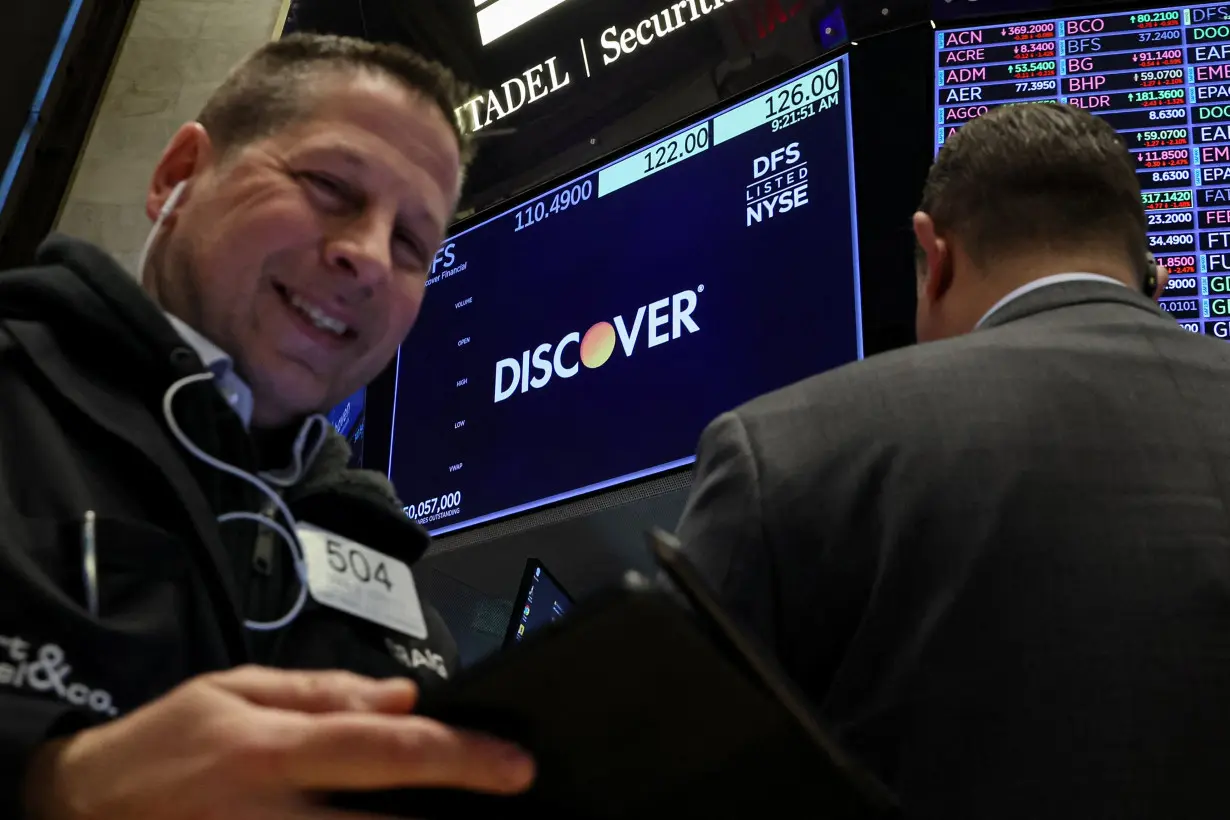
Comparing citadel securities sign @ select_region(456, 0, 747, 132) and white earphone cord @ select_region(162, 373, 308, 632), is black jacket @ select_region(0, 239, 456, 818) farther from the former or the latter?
citadel securities sign @ select_region(456, 0, 747, 132)

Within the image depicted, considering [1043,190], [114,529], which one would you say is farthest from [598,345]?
[114,529]

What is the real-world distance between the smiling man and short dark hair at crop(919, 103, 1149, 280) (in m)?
0.67

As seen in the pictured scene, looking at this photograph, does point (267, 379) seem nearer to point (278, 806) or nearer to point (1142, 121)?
point (278, 806)

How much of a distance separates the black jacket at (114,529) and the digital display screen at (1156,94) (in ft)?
5.07

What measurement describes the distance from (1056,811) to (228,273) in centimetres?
91

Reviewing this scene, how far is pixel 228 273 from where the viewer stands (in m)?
1.08

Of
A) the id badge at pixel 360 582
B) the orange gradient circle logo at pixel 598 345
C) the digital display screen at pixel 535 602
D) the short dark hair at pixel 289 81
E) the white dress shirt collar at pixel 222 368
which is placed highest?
the short dark hair at pixel 289 81

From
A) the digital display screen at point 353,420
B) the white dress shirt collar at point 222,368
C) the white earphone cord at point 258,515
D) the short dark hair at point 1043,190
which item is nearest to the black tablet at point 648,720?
the white earphone cord at point 258,515

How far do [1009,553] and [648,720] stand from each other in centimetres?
61

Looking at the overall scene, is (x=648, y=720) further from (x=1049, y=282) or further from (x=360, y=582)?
(x=1049, y=282)

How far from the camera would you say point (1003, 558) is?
1.05 meters

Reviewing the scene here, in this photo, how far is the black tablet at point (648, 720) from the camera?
19.8 inches

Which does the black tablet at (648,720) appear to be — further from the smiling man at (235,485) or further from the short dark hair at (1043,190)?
the short dark hair at (1043,190)

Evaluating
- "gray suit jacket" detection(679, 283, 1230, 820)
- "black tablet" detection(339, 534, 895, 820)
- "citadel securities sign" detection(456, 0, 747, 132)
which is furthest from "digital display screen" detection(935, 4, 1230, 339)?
"black tablet" detection(339, 534, 895, 820)
